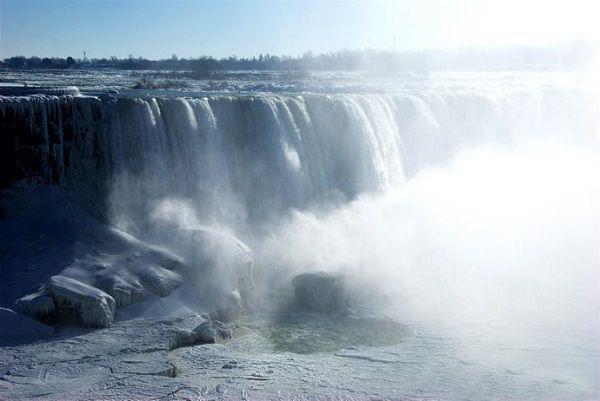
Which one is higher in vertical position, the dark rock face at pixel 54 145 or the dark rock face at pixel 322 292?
the dark rock face at pixel 54 145

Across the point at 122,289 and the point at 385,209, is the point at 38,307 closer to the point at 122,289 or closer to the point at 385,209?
the point at 122,289

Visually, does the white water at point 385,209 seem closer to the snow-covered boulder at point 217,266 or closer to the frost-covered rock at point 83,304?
the snow-covered boulder at point 217,266

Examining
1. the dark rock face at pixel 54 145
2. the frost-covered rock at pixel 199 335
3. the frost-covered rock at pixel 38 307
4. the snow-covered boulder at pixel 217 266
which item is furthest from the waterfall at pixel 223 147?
the frost-covered rock at pixel 199 335

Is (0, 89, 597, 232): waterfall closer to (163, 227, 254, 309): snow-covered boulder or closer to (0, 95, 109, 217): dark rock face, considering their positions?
(0, 95, 109, 217): dark rock face

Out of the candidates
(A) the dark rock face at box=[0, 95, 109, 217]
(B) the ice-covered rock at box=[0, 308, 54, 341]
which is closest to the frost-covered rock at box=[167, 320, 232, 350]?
(B) the ice-covered rock at box=[0, 308, 54, 341]

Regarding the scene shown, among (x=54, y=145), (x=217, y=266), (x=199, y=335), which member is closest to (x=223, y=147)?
(x=54, y=145)
